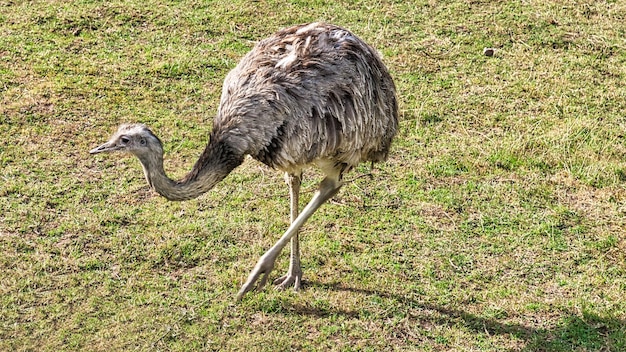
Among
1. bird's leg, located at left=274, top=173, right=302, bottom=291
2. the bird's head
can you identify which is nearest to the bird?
the bird's head

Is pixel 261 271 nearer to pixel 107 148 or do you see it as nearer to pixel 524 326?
pixel 107 148

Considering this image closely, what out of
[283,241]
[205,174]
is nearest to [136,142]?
[205,174]

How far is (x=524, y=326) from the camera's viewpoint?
16.4ft

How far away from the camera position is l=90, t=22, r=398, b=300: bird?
14.9ft

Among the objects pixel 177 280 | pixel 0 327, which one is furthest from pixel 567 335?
pixel 0 327

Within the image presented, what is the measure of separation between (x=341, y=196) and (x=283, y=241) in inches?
49.8

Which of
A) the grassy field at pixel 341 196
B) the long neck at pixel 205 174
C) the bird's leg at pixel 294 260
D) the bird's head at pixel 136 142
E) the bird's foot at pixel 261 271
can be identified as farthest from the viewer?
the bird's leg at pixel 294 260

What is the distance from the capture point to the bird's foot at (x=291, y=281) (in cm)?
523

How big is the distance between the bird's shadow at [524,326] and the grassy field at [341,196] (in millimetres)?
12

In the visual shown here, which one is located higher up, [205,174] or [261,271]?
[205,174]

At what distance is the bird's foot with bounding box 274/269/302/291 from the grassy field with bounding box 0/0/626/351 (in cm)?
6

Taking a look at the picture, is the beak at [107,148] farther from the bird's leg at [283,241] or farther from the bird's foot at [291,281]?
the bird's foot at [291,281]

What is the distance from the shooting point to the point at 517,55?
7457 millimetres

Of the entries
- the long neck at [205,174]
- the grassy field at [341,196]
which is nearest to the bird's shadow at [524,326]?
the grassy field at [341,196]
